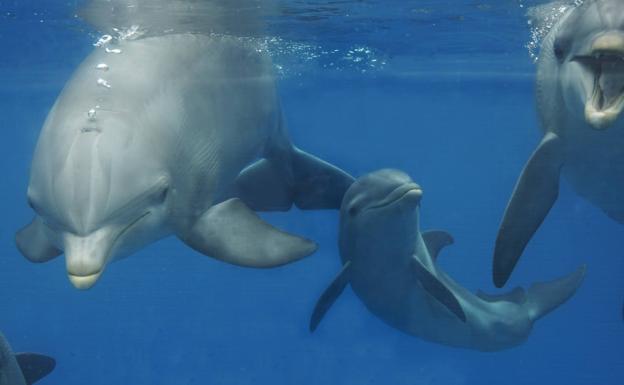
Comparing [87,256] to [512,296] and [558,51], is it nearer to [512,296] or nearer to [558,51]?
[558,51]

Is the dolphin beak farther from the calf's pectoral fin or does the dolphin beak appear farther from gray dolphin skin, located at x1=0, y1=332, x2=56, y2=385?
gray dolphin skin, located at x1=0, y1=332, x2=56, y2=385

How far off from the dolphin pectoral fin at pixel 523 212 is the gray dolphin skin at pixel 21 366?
5889 mm

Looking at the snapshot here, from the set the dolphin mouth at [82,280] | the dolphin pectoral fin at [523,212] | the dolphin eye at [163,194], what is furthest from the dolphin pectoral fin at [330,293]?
the dolphin mouth at [82,280]

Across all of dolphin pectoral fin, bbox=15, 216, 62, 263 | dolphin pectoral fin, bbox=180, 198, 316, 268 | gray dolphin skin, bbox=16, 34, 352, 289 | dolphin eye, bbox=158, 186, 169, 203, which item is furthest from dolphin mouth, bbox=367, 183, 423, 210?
dolphin pectoral fin, bbox=15, 216, 62, 263

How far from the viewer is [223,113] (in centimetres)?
691

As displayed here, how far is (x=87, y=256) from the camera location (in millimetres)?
4699

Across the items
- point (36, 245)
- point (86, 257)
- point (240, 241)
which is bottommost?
point (36, 245)

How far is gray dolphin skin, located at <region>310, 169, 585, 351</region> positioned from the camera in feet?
29.1

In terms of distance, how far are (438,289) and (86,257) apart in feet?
18.9

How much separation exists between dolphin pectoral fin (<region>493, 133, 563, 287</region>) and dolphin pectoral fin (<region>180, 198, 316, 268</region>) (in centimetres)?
247

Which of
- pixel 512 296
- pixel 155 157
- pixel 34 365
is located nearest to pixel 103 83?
pixel 155 157

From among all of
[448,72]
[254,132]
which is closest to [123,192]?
[254,132]

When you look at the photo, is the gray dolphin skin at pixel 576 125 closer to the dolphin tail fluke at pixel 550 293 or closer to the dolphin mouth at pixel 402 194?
the dolphin mouth at pixel 402 194

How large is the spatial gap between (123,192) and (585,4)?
13.8 feet
